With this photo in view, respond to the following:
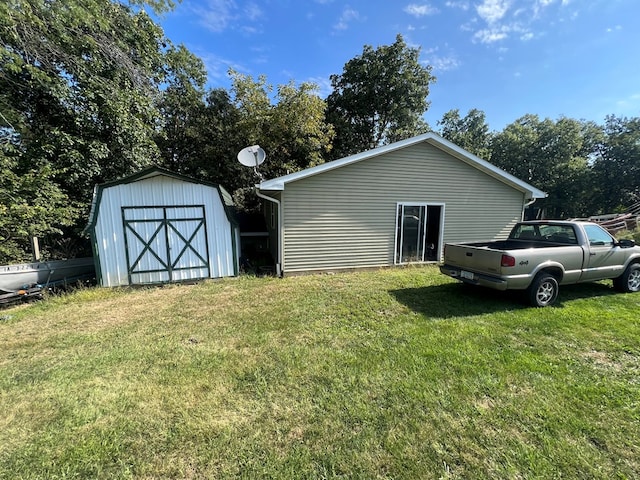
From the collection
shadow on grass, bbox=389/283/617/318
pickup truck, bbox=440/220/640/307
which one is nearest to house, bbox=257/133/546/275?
shadow on grass, bbox=389/283/617/318

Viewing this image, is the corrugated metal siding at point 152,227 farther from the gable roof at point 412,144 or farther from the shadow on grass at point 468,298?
the shadow on grass at point 468,298

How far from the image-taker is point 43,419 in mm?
2500

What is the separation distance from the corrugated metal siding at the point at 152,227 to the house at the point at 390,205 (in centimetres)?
146

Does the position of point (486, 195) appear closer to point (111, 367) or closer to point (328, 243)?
point (328, 243)

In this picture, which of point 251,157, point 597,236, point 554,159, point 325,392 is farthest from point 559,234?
point 554,159

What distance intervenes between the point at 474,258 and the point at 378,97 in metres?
17.0

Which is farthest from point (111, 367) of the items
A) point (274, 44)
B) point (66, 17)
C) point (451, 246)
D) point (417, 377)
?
point (274, 44)

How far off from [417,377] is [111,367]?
3739mm

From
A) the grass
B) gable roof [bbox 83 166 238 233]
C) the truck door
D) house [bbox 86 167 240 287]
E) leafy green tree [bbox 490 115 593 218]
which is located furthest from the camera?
leafy green tree [bbox 490 115 593 218]

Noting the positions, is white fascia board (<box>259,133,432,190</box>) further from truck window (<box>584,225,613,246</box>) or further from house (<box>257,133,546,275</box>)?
truck window (<box>584,225,613,246</box>)

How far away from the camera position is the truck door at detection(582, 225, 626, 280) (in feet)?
17.6

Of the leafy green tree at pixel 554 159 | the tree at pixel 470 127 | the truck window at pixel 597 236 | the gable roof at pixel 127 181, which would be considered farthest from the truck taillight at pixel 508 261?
the leafy green tree at pixel 554 159

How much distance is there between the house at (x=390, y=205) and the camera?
300 inches

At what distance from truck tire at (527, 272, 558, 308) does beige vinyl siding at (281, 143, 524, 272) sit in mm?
4055
